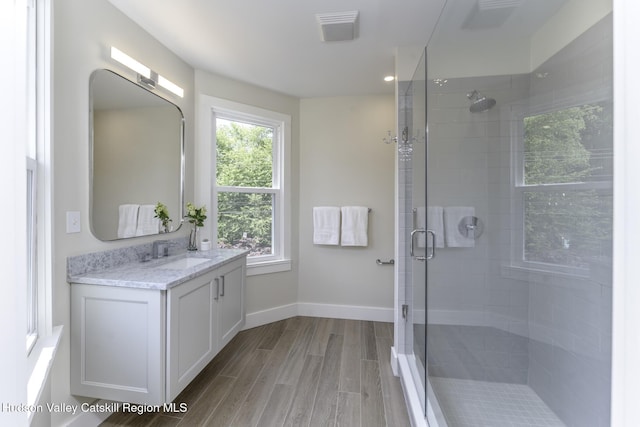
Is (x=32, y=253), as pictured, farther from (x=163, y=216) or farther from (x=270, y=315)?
(x=270, y=315)

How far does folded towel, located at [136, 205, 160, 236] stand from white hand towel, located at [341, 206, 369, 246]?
1772 millimetres

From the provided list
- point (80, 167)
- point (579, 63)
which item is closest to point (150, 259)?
point (80, 167)

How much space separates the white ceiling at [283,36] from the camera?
1.71 m

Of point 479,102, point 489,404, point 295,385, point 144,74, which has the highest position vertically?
point 144,74

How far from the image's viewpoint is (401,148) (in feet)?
7.15

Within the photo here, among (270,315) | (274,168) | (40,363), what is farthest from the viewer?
(274,168)

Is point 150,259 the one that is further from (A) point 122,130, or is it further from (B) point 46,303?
(A) point 122,130

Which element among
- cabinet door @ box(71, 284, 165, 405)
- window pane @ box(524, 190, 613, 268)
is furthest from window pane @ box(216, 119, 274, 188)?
window pane @ box(524, 190, 613, 268)

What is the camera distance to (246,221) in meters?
2.90

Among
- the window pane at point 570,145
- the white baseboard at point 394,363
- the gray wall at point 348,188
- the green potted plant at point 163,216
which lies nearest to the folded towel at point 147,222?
the green potted plant at point 163,216

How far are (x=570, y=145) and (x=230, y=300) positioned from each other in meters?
2.25

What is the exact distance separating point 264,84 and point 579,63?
2.44m

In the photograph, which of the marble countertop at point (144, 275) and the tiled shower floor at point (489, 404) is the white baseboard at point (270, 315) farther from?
the tiled shower floor at point (489, 404)

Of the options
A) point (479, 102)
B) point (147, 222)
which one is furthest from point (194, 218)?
point (479, 102)
